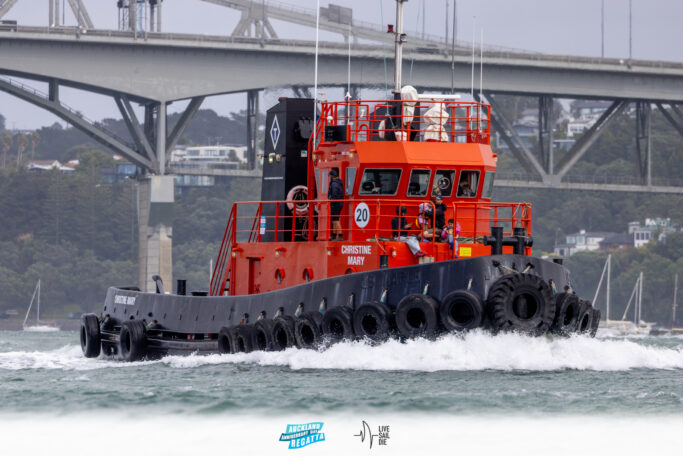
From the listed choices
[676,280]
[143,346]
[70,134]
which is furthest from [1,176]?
[143,346]

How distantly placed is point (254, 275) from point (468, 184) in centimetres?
477

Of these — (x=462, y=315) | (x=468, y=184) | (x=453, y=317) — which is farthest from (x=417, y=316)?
(x=468, y=184)

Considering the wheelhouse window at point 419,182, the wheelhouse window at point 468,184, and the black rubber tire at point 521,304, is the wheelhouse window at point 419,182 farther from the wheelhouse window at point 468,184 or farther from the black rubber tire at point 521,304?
Answer: the black rubber tire at point 521,304

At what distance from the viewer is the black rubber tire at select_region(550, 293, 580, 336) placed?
20.7 meters

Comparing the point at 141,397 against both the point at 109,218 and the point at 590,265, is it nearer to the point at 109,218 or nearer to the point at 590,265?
the point at 590,265

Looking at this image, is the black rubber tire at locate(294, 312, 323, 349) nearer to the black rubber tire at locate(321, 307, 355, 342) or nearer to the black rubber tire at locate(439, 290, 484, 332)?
the black rubber tire at locate(321, 307, 355, 342)

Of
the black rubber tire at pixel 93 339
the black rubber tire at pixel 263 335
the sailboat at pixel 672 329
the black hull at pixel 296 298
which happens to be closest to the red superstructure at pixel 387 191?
the black hull at pixel 296 298

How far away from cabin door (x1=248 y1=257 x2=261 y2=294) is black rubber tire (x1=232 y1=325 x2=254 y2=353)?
1239 millimetres

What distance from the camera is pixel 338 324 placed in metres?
21.1

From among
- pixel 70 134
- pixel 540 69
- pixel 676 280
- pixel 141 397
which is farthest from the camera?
pixel 70 134

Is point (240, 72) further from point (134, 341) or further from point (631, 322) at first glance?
point (631, 322)

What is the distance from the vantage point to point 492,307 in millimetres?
19844

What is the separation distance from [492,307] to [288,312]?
4.20m

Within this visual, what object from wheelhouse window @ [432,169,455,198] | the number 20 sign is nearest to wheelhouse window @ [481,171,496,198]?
wheelhouse window @ [432,169,455,198]
